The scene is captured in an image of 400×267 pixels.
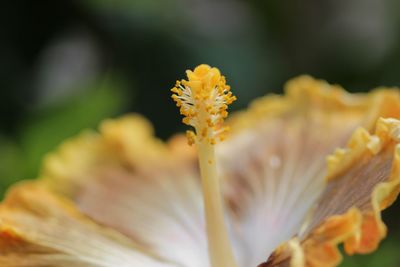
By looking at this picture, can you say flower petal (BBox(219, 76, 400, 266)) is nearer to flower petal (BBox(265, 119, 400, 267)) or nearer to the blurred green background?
flower petal (BBox(265, 119, 400, 267))

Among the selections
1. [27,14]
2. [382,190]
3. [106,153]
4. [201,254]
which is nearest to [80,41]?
[27,14]

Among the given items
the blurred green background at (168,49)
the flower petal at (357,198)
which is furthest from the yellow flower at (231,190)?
the blurred green background at (168,49)

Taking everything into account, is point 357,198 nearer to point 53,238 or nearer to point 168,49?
point 53,238

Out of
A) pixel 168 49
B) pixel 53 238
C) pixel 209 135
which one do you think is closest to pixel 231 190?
pixel 209 135

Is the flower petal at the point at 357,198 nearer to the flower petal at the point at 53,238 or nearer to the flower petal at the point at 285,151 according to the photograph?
the flower petal at the point at 285,151

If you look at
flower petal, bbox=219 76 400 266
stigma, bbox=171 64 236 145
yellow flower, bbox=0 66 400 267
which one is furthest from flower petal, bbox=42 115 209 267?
stigma, bbox=171 64 236 145

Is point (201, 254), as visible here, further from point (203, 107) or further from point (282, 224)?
point (203, 107)
